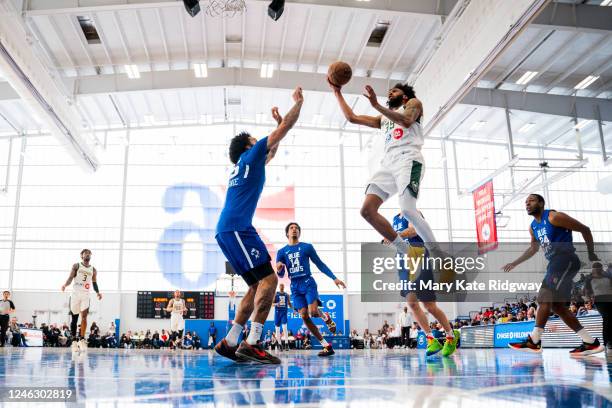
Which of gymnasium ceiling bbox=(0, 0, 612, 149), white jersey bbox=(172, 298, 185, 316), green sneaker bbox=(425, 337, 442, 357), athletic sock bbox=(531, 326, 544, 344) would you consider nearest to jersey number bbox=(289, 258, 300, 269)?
green sneaker bbox=(425, 337, 442, 357)

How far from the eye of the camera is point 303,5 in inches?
618

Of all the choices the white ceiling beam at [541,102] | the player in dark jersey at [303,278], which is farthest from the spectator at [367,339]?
the player in dark jersey at [303,278]

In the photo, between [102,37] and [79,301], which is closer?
[79,301]

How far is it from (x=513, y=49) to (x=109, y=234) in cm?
2413

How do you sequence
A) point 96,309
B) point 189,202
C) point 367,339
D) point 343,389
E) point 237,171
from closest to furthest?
point 343,389 < point 237,171 < point 367,339 < point 96,309 < point 189,202

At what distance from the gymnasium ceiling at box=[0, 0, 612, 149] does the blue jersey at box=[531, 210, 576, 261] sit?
11.2m

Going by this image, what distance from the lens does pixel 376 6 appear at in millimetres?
15453

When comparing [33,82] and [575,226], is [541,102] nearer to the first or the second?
[575,226]

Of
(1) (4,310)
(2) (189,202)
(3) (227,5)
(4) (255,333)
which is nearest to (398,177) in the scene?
(4) (255,333)

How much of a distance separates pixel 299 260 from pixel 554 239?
3632 mm

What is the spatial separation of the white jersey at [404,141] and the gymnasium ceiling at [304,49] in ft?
37.5

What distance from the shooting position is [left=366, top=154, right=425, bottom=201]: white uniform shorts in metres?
4.93

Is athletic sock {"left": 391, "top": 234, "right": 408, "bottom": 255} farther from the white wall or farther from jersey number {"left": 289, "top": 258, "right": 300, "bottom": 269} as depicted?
the white wall

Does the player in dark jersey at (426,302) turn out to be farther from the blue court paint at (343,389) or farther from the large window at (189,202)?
the large window at (189,202)
